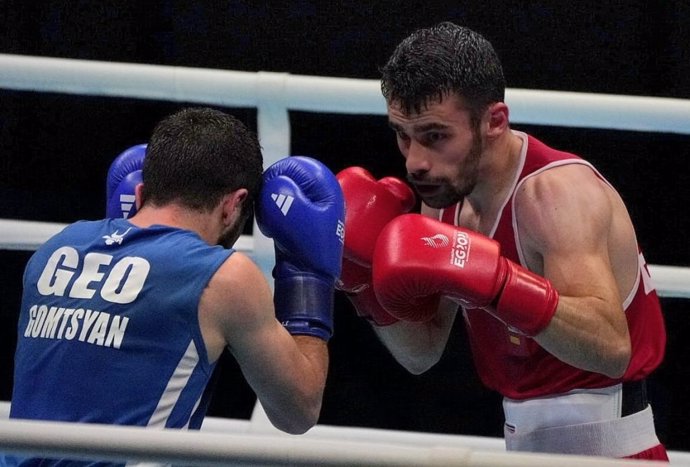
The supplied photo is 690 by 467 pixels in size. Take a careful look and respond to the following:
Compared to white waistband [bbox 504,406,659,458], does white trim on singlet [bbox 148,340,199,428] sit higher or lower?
higher

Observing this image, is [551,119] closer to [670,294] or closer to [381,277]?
[670,294]

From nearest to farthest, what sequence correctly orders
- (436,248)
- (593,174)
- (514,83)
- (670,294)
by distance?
1. (436,248)
2. (593,174)
3. (670,294)
4. (514,83)

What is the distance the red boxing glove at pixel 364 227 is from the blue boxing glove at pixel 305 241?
107mm

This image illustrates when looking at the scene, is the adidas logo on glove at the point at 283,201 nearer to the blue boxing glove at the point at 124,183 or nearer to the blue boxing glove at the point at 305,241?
the blue boxing glove at the point at 305,241

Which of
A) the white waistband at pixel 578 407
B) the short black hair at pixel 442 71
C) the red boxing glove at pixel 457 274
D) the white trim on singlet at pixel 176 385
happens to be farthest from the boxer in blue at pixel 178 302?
the white waistband at pixel 578 407

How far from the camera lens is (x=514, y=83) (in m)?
2.72

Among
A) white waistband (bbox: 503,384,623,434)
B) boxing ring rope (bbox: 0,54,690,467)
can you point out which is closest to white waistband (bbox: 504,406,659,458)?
white waistband (bbox: 503,384,623,434)

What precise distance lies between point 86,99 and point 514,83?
1140 millimetres

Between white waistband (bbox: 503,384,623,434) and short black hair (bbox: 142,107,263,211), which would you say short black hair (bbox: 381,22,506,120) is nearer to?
short black hair (bbox: 142,107,263,211)

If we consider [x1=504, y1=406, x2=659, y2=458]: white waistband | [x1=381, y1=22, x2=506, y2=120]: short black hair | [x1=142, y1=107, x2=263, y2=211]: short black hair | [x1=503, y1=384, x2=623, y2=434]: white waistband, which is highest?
[x1=381, y1=22, x2=506, y2=120]: short black hair

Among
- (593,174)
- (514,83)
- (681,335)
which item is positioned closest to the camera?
(593,174)

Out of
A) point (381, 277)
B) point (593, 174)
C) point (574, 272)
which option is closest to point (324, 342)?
point (381, 277)

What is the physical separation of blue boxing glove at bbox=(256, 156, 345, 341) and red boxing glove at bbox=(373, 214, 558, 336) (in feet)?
0.27

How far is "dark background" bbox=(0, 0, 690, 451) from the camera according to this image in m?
2.67
